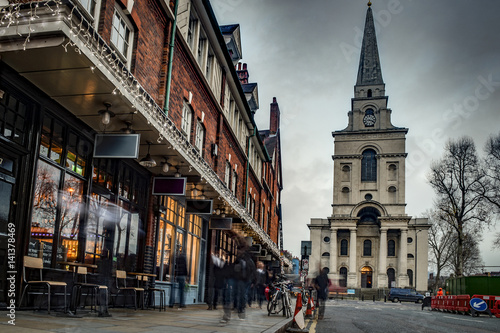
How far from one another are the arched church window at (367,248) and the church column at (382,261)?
10.2 feet

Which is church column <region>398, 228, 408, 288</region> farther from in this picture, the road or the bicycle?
the bicycle

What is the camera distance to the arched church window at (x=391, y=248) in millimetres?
71269

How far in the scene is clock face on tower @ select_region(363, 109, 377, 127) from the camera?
254 feet

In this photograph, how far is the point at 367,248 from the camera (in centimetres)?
7362

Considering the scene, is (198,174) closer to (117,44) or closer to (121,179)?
(121,179)

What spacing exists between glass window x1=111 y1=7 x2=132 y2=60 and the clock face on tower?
232 ft

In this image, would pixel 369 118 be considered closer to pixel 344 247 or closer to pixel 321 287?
pixel 344 247

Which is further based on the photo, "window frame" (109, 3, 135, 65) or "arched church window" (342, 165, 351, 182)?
"arched church window" (342, 165, 351, 182)

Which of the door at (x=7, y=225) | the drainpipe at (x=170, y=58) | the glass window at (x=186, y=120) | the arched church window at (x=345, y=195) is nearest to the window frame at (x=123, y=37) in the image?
the drainpipe at (x=170, y=58)

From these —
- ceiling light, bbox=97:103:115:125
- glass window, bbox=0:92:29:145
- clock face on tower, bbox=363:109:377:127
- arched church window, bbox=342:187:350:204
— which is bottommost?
glass window, bbox=0:92:29:145

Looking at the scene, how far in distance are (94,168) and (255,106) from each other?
19117mm

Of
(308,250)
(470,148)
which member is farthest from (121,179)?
(470,148)

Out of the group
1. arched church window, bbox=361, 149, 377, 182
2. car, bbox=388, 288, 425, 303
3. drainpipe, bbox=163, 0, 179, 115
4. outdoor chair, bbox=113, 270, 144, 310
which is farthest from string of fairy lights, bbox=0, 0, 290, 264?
arched church window, bbox=361, 149, 377, 182

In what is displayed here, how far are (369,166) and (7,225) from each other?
2829 inches
